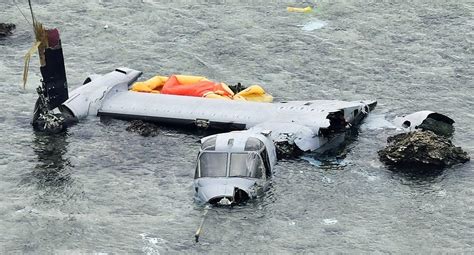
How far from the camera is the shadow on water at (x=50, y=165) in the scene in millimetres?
50750

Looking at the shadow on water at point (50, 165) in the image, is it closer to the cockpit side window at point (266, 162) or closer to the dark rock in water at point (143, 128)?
the dark rock in water at point (143, 128)

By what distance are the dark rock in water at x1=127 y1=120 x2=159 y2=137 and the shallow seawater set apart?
0.53 metres

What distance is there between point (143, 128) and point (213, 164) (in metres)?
10.3

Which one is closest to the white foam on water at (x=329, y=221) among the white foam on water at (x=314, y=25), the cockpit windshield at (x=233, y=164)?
the cockpit windshield at (x=233, y=164)

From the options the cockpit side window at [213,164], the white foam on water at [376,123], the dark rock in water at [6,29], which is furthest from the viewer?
A: the dark rock in water at [6,29]

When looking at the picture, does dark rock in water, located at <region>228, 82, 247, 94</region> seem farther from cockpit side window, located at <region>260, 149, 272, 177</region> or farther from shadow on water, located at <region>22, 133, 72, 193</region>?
shadow on water, located at <region>22, 133, 72, 193</region>

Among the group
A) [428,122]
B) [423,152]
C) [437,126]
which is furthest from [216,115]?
[437,126]

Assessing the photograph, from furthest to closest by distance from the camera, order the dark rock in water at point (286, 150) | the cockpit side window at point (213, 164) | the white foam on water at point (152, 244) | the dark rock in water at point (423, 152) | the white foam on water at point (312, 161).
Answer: the dark rock in water at point (286, 150) < the white foam on water at point (312, 161) < the dark rock in water at point (423, 152) < the cockpit side window at point (213, 164) < the white foam on water at point (152, 244)

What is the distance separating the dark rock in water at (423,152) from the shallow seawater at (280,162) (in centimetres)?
80

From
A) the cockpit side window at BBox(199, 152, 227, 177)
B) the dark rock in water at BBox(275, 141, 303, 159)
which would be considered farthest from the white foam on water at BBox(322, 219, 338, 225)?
the dark rock in water at BBox(275, 141, 303, 159)

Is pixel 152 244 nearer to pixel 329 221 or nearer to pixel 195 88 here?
pixel 329 221

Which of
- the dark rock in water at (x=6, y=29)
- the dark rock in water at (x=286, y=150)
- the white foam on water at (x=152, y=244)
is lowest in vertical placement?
the white foam on water at (x=152, y=244)

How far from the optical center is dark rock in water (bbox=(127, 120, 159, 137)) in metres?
56.7

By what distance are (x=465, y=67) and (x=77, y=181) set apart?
34.9 metres
